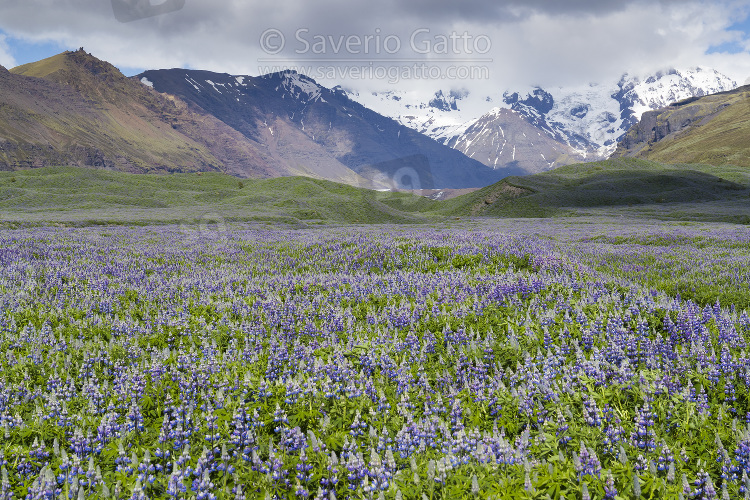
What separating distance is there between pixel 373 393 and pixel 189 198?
9573 centimetres

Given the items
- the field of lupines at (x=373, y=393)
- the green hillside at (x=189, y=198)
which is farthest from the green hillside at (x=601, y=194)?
the field of lupines at (x=373, y=393)

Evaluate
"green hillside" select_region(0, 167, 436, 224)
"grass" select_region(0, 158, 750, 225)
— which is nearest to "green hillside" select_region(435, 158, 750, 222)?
"grass" select_region(0, 158, 750, 225)

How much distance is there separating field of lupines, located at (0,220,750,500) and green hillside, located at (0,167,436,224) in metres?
49.5

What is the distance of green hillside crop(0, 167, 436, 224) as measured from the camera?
6500 centimetres

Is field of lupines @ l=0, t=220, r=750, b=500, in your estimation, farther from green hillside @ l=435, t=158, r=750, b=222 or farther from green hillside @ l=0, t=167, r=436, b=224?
green hillside @ l=435, t=158, r=750, b=222

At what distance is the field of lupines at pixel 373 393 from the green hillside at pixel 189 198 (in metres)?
49.5

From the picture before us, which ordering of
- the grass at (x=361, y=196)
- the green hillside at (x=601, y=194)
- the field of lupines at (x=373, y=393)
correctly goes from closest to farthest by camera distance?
the field of lupines at (x=373, y=393), the grass at (x=361, y=196), the green hillside at (x=601, y=194)

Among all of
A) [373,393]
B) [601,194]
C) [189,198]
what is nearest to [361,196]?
[189,198]

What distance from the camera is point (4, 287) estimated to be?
8.82 metres

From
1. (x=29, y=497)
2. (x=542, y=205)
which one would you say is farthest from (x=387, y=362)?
(x=542, y=205)

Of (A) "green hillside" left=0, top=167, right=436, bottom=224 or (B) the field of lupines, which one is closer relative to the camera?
(B) the field of lupines

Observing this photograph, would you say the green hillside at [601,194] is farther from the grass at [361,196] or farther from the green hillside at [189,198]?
the green hillside at [189,198]

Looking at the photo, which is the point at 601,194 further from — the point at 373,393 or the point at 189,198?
the point at 373,393

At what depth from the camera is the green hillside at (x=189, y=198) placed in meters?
65.0
